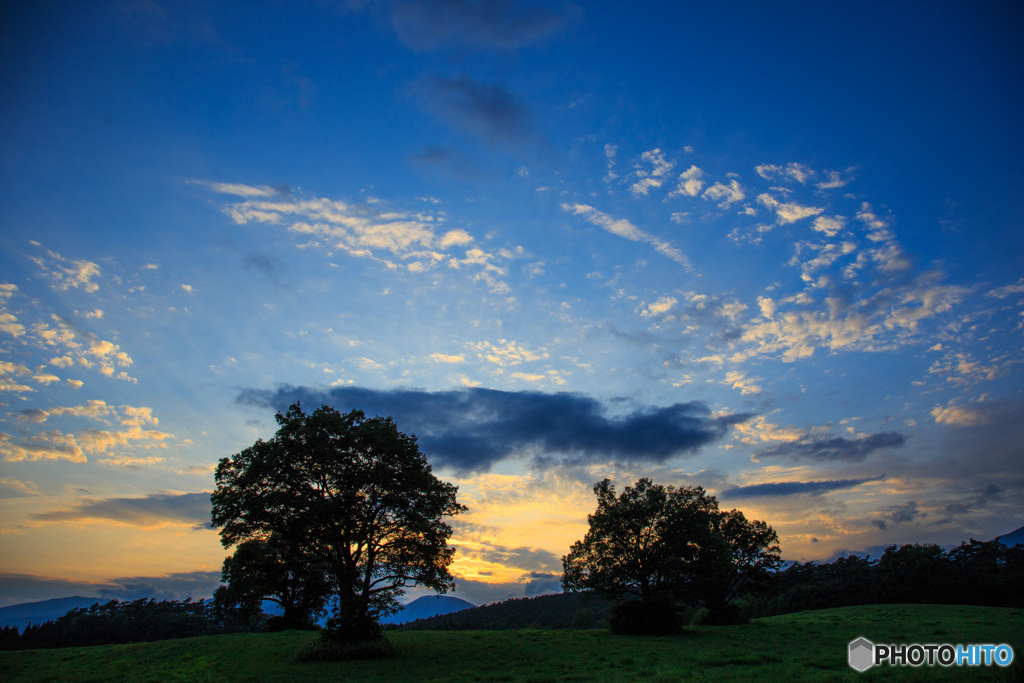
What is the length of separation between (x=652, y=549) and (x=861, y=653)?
19058 millimetres

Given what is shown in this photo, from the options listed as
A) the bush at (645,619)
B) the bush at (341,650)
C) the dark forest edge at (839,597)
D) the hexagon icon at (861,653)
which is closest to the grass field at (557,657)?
the hexagon icon at (861,653)

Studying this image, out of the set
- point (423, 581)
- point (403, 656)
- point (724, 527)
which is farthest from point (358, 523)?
point (724, 527)

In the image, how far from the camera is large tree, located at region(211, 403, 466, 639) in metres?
32.6

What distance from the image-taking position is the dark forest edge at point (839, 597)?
72688mm

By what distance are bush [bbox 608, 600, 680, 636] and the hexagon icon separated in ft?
48.5

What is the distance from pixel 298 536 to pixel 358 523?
3.93 m

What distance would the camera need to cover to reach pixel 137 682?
24281mm

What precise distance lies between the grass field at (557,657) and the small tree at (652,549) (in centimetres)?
420

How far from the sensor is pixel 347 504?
32.8 metres

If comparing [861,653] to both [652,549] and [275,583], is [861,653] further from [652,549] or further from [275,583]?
[275,583]

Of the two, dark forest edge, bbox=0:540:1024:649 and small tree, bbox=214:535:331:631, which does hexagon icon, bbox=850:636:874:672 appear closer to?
dark forest edge, bbox=0:540:1024:649

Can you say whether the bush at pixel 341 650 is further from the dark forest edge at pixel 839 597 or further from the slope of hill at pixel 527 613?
the slope of hill at pixel 527 613

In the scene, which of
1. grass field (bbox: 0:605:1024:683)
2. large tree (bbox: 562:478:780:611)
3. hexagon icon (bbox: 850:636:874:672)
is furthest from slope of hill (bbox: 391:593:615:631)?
hexagon icon (bbox: 850:636:874:672)

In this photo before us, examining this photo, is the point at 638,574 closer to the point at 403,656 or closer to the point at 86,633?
the point at 403,656
